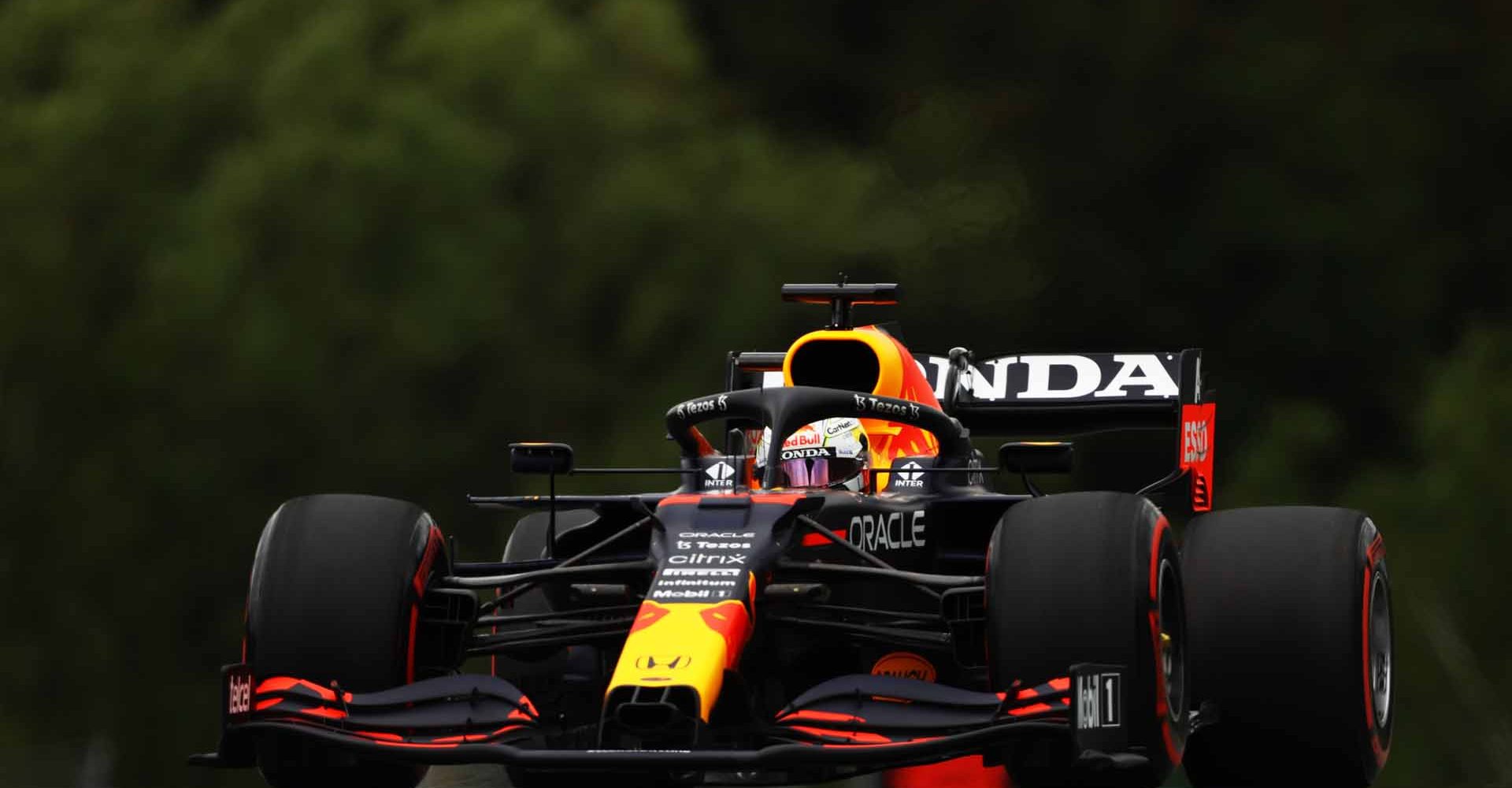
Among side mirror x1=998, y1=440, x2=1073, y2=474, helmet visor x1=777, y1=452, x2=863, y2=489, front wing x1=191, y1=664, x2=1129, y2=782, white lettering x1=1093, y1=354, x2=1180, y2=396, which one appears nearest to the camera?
front wing x1=191, y1=664, x2=1129, y2=782

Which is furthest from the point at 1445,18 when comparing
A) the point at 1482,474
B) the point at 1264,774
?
the point at 1264,774

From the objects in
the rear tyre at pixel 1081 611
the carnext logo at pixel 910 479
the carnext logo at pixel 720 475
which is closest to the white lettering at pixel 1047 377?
the carnext logo at pixel 910 479

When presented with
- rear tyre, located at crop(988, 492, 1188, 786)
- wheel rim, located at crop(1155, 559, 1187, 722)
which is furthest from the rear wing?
rear tyre, located at crop(988, 492, 1188, 786)

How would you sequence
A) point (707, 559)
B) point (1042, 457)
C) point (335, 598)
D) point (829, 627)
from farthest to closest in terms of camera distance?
point (1042, 457)
point (335, 598)
point (829, 627)
point (707, 559)

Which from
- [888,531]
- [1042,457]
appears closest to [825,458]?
[888,531]

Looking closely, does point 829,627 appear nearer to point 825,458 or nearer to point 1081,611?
point 1081,611

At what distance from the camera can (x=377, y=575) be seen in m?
8.45

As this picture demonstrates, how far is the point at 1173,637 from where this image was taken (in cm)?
817

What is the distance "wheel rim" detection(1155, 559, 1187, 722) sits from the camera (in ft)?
26.6

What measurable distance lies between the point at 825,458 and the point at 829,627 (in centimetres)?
161

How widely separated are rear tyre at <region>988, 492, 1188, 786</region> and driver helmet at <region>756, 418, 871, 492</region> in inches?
73.8

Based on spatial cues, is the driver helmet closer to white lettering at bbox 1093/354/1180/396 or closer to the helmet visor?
the helmet visor

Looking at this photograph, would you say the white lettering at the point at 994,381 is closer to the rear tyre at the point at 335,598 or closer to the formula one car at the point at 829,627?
the formula one car at the point at 829,627

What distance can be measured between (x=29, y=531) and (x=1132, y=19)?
1043 cm
